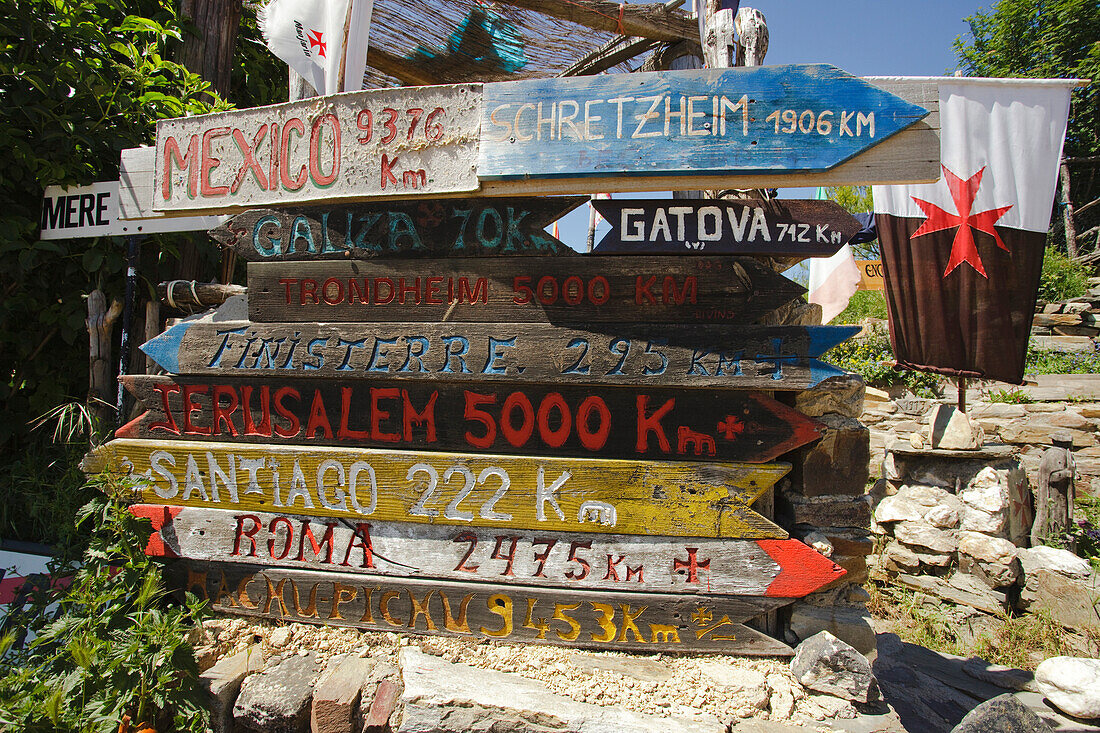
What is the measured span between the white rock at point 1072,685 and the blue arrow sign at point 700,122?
11.4 ft

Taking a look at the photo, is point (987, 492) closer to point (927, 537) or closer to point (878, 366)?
point (927, 537)

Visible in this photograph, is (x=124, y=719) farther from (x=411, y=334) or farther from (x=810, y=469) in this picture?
(x=810, y=469)

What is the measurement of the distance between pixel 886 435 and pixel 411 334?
8502 millimetres

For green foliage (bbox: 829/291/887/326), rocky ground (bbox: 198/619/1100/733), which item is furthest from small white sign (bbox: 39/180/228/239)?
green foliage (bbox: 829/291/887/326)

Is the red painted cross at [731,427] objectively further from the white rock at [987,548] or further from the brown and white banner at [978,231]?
the white rock at [987,548]

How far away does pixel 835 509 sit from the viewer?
2613 mm

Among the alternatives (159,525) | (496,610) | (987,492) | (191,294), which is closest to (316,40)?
(191,294)

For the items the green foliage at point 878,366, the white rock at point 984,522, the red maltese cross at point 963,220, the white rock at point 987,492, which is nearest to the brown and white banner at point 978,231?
the red maltese cross at point 963,220

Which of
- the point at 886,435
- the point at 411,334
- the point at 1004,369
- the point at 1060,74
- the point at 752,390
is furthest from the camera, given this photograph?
the point at 1060,74

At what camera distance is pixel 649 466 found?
2584 millimetres

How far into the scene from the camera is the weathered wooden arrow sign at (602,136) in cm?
236

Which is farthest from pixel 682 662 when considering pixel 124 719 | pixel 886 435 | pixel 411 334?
pixel 886 435

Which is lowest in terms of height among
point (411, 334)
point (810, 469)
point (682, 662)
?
point (682, 662)

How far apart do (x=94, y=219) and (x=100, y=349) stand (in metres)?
0.84
